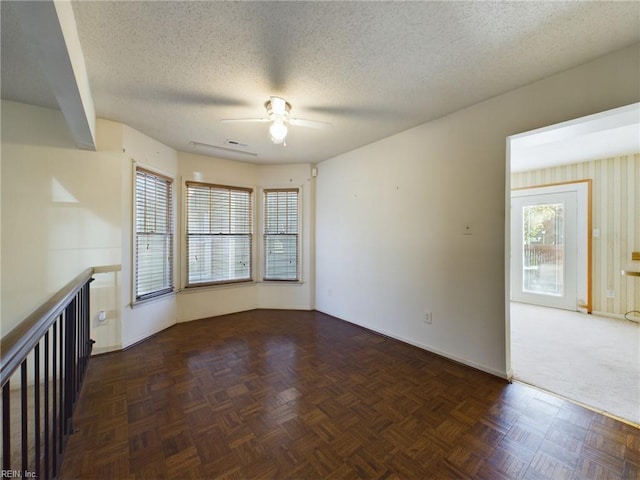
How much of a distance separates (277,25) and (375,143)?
2263 mm

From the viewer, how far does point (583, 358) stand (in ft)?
8.97

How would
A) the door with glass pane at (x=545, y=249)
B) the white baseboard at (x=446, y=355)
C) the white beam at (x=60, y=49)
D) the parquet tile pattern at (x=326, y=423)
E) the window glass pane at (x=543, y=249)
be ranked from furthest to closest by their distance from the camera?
the window glass pane at (x=543, y=249) < the door with glass pane at (x=545, y=249) < the white baseboard at (x=446, y=355) < the parquet tile pattern at (x=326, y=423) < the white beam at (x=60, y=49)

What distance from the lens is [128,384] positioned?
234cm

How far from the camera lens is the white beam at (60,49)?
1.24 metres

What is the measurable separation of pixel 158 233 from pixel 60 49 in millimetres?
2471

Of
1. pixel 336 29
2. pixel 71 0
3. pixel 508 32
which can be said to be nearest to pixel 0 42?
pixel 71 0

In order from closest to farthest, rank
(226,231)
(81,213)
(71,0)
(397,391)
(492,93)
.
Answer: (71,0), (397,391), (492,93), (81,213), (226,231)

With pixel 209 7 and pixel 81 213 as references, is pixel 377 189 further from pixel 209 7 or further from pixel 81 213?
pixel 81 213

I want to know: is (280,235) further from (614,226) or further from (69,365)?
(614,226)

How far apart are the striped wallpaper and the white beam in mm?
6510

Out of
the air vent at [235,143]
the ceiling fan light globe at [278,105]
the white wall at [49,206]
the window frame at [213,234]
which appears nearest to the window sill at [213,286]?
the window frame at [213,234]

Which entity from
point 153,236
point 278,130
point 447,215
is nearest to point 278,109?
point 278,130

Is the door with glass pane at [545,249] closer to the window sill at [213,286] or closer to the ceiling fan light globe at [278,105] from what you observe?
the ceiling fan light globe at [278,105]

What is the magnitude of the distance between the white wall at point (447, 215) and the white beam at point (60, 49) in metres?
3.03
